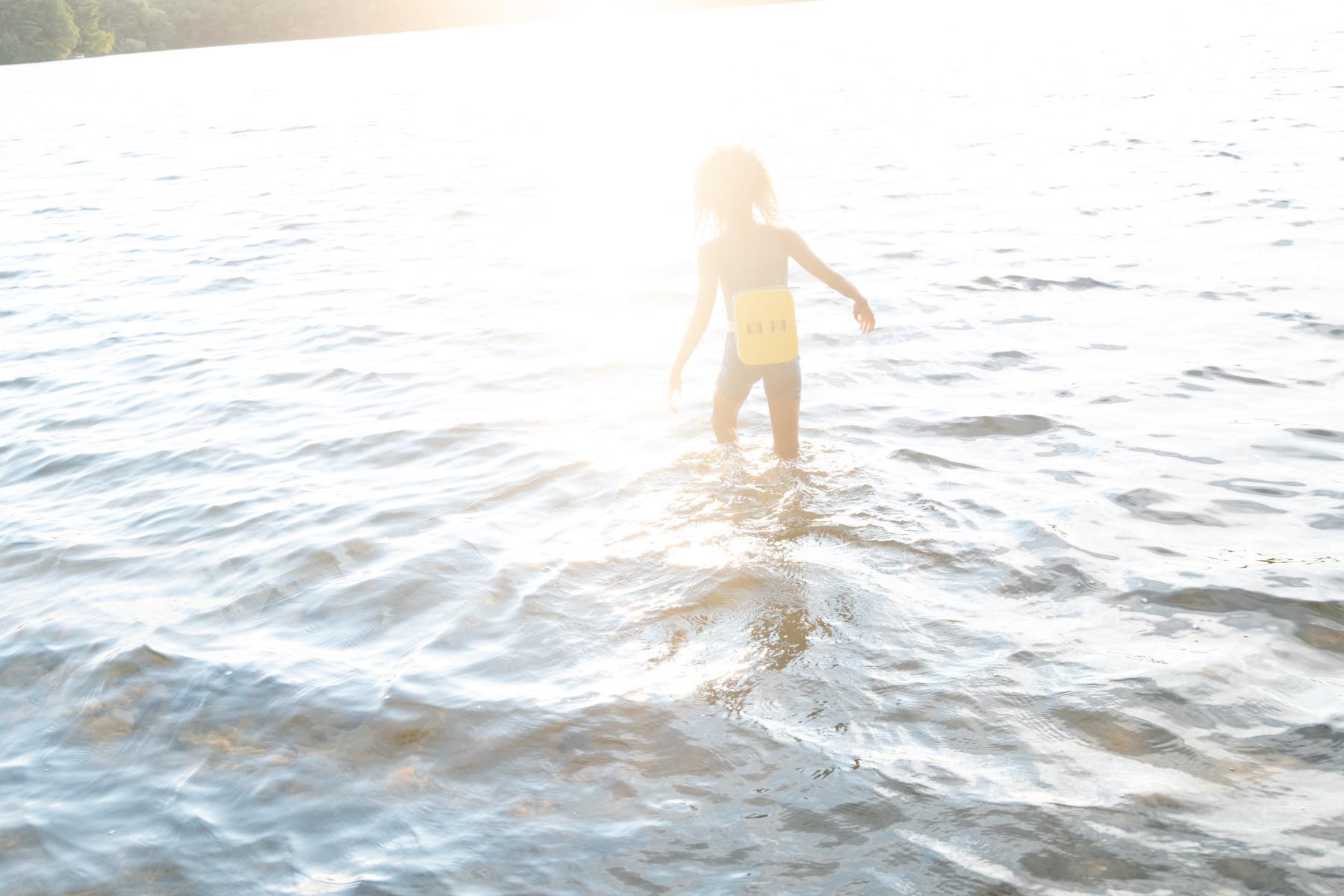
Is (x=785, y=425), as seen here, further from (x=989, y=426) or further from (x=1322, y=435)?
(x=1322, y=435)

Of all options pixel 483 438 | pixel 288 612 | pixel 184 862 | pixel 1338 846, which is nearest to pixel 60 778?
pixel 184 862

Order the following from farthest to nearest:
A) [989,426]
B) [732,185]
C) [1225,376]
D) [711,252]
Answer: [1225,376]
[989,426]
[711,252]
[732,185]

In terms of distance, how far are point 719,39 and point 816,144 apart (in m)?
41.3

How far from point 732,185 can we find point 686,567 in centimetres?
228

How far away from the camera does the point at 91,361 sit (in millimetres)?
10352

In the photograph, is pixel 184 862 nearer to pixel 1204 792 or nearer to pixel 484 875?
pixel 484 875

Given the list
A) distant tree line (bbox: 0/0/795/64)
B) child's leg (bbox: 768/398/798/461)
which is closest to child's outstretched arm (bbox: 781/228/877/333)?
child's leg (bbox: 768/398/798/461)

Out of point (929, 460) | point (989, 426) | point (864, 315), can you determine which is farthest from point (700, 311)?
point (989, 426)

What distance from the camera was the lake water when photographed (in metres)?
3.61

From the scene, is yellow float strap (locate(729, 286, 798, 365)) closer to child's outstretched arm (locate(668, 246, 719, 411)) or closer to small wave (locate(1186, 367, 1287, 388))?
child's outstretched arm (locate(668, 246, 719, 411))

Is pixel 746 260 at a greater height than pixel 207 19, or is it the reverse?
pixel 207 19

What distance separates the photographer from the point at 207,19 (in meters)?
104

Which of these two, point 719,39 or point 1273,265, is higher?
point 719,39

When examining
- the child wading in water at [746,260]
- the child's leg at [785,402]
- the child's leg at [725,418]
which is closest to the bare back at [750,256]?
the child wading in water at [746,260]
